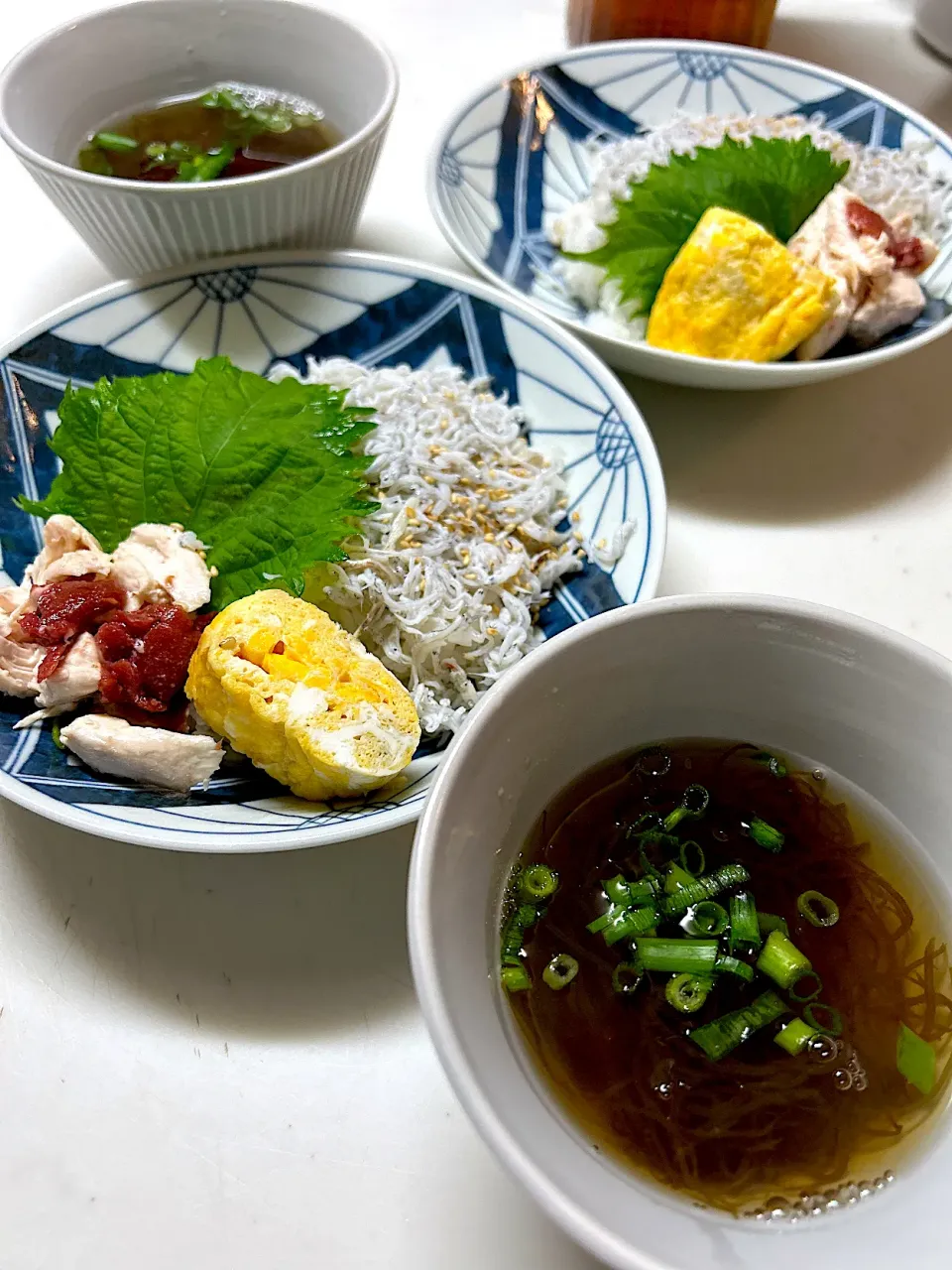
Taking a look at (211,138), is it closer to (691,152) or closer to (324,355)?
(324,355)

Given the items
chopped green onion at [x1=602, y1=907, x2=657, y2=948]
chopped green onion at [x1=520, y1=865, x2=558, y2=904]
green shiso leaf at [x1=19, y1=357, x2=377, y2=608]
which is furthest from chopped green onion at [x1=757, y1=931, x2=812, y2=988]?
green shiso leaf at [x1=19, y1=357, x2=377, y2=608]

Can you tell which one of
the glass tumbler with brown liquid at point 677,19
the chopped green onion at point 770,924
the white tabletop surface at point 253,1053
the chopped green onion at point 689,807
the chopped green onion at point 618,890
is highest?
the glass tumbler with brown liquid at point 677,19

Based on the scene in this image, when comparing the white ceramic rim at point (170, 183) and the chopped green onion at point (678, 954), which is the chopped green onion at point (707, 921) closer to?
the chopped green onion at point (678, 954)

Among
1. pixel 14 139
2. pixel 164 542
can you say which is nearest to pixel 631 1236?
pixel 164 542

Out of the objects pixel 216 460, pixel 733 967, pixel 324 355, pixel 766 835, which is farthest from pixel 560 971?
pixel 324 355

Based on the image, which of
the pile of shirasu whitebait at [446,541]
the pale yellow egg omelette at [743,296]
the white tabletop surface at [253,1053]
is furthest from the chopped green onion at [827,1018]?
the pale yellow egg omelette at [743,296]

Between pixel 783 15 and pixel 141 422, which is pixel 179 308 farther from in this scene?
pixel 783 15

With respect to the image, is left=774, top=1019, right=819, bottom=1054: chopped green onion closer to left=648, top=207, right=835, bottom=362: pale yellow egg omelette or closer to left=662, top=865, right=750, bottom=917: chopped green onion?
left=662, top=865, right=750, bottom=917: chopped green onion

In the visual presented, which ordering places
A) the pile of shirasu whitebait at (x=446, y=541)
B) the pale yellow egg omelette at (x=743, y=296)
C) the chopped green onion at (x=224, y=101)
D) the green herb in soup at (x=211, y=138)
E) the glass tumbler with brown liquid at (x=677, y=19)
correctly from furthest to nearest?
the glass tumbler with brown liquid at (x=677, y=19)
the chopped green onion at (x=224, y=101)
the green herb in soup at (x=211, y=138)
the pale yellow egg omelette at (x=743, y=296)
the pile of shirasu whitebait at (x=446, y=541)
